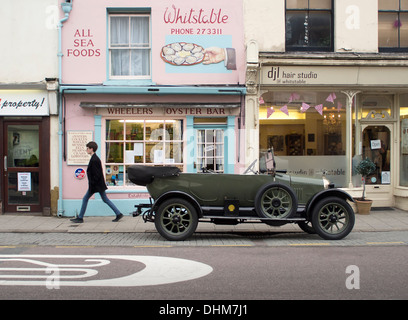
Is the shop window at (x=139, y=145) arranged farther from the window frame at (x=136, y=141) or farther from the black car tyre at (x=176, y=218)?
the black car tyre at (x=176, y=218)

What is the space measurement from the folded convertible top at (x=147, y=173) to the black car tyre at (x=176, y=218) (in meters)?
0.51

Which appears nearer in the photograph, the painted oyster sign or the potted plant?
the potted plant

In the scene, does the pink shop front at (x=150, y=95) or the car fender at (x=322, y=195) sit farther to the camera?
the pink shop front at (x=150, y=95)

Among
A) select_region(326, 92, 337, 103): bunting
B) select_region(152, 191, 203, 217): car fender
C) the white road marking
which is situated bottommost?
the white road marking

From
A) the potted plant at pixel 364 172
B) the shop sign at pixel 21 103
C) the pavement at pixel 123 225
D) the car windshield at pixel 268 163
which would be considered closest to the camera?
the car windshield at pixel 268 163

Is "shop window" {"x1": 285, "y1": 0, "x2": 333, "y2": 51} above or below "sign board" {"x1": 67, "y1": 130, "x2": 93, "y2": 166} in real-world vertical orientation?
above

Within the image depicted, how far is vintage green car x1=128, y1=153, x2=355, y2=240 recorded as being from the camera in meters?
8.01

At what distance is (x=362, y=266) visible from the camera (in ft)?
20.5

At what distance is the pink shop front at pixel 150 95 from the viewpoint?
37.8ft

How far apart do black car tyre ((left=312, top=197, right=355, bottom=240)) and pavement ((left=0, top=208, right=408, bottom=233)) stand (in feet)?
4.01

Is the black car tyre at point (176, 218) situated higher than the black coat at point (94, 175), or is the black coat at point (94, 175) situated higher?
the black coat at point (94, 175)

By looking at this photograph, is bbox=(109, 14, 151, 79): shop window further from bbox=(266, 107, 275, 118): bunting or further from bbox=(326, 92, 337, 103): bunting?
bbox=(326, 92, 337, 103): bunting

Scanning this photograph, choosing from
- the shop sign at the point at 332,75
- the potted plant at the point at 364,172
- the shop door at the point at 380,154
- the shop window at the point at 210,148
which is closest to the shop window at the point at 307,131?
the shop sign at the point at 332,75

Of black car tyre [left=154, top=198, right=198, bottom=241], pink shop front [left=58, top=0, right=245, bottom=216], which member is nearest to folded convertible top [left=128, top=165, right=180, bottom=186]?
black car tyre [left=154, top=198, right=198, bottom=241]
